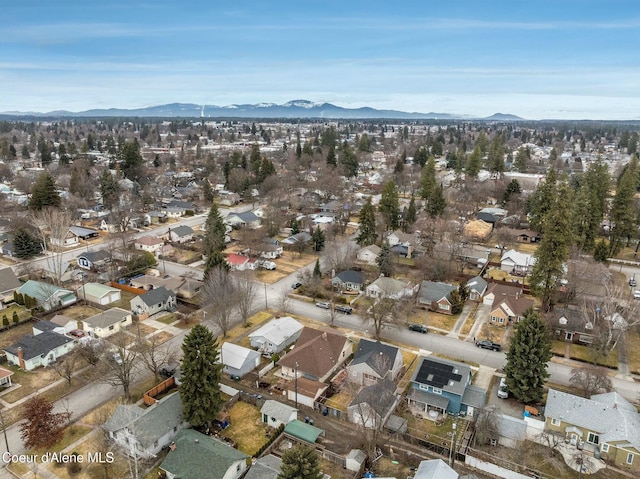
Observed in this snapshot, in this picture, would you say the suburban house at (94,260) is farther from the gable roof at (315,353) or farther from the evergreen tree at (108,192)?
the gable roof at (315,353)

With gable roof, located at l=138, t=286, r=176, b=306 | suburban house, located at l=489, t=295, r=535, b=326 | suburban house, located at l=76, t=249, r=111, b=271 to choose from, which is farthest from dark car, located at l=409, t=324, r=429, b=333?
suburban house, located at l=76, t=249, r=111, b=271

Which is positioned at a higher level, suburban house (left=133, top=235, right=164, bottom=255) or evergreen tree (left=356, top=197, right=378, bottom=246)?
evergreen tree (left=356, top=197, right=378, bottom=246)

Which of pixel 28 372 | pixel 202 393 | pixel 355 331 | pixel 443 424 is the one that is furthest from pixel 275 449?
pixel 28 372

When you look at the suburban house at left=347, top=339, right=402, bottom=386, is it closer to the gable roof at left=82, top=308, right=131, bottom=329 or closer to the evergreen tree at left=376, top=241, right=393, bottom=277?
the evergreen tree at left=376, top=241, right=393, bottom=277

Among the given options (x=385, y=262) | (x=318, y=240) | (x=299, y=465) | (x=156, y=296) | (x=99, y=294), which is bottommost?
(x=99, y=294)

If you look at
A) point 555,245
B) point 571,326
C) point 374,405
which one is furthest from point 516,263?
point 374,405

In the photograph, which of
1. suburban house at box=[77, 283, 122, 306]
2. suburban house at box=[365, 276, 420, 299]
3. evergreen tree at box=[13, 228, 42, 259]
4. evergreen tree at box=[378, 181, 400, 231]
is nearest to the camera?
suburban house at box=[77, 283, 122, 306]

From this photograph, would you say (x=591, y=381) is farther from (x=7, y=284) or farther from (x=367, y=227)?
(x=7, y=284)

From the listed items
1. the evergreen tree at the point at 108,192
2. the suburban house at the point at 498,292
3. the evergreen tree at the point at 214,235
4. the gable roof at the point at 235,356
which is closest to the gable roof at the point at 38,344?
the gable roof at the point at 235,356
